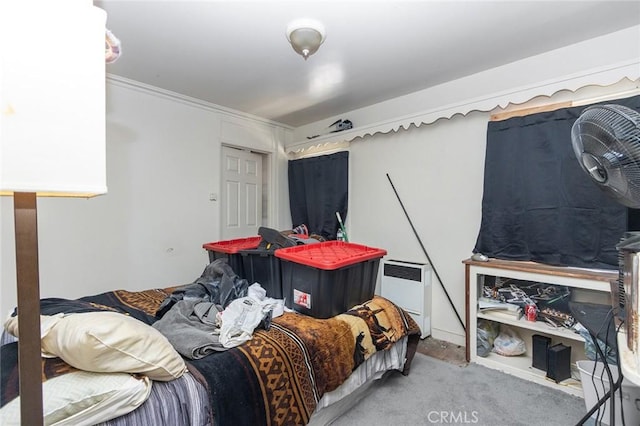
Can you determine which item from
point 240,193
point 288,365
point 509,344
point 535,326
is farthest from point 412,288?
point 240,193

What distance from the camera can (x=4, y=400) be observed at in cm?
81

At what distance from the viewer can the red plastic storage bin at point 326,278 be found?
1.72 m

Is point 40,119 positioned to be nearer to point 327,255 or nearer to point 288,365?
point 288,365

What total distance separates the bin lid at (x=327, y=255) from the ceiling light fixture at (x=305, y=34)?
124 cm

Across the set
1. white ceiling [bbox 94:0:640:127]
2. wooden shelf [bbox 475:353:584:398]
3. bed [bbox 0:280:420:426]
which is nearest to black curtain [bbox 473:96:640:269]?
white ceiling [bbox 94:0:640:127]

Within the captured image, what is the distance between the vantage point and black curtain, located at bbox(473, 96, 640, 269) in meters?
1.94

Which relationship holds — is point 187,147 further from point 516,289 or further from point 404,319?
point 516,289

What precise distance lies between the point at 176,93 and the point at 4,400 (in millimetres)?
2762

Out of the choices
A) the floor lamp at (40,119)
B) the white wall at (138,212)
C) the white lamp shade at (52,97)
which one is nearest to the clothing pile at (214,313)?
the floor lamp at (40,119)

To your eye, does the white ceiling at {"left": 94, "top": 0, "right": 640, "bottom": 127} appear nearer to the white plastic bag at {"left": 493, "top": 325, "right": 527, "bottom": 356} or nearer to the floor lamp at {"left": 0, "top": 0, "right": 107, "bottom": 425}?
the floor lamp at {"left": 0, "top": 0, "right": 107, "bottom": 425}

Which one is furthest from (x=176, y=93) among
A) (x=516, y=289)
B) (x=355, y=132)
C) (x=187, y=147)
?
(x=516, y=289)

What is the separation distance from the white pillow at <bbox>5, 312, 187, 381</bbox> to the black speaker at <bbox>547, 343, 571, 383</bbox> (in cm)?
229

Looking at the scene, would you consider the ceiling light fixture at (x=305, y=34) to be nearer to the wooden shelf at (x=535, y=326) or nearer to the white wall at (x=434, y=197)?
the white wall at (x=434, y=197)

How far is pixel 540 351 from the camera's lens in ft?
6.86
